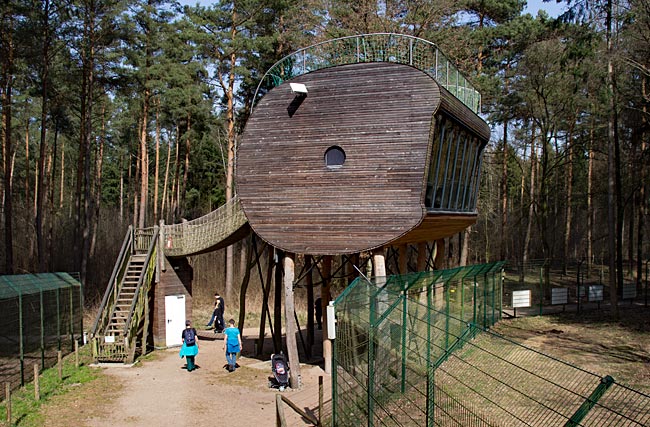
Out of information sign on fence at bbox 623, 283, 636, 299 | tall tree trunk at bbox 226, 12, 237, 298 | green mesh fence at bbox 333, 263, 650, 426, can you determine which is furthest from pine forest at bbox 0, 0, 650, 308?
green mesh fence at bbox 333, 263, 650, 426

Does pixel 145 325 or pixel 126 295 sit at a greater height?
pixel 126 295

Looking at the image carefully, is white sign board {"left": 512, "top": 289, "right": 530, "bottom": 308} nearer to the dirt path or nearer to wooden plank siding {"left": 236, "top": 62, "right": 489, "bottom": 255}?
the dirt path

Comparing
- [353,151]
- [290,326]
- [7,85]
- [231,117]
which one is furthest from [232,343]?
[7,85]

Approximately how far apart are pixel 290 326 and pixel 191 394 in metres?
2.93

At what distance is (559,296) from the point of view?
29.5 meters

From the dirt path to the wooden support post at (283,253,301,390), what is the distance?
36 cm

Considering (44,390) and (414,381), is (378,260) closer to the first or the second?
(414,381)

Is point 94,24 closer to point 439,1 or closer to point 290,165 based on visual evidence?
point 439,1

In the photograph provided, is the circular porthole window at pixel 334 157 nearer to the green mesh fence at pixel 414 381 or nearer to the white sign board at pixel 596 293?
the green mesh fence at pixel 414 381

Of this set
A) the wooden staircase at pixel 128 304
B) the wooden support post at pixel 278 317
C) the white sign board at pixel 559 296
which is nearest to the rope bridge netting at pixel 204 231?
the wooden staircase at pixel 128 304

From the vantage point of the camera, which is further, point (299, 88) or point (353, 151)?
point (299, 88)

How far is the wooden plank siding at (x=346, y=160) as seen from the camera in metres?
14.7

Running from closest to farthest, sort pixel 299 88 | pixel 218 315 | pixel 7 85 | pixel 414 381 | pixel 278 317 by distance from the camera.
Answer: pixel 414 381
pixel 299 88
pixel 278 317
pixel 218 315
pixel 7 85

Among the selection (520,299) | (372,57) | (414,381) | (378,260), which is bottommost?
(520,299)
